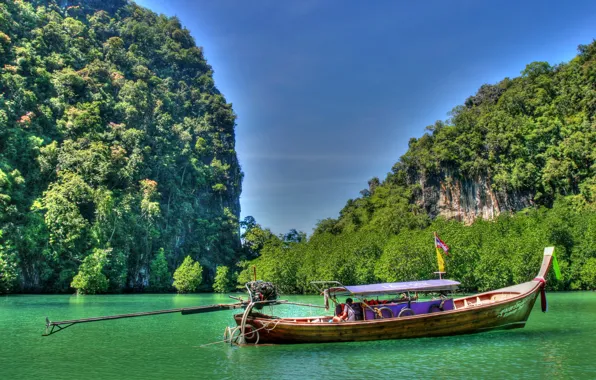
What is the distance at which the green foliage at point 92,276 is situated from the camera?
53781mm

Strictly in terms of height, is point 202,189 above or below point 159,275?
above

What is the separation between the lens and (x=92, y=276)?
5409 cm

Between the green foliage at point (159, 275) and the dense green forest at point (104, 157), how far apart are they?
0.19 metres

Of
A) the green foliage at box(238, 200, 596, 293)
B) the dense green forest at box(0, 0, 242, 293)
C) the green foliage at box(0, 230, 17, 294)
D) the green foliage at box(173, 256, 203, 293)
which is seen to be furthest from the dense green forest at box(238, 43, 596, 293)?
the green foliage at box(0, 230, 17, 294)

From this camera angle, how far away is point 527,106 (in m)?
62.4

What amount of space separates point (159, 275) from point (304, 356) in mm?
53376

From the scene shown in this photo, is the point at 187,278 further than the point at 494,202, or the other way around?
the point at 187,278

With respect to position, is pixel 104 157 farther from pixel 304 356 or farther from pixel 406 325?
pixel 406 325

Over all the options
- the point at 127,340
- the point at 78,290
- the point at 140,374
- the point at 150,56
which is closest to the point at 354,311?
the point at 140,374

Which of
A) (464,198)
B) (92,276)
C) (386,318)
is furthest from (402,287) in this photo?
(464,198)

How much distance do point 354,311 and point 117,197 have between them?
172 ft

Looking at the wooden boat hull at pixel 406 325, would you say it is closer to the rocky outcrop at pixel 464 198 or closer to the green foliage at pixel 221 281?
the rocky outcrop at pixel 464 198

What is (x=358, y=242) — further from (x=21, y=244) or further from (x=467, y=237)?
(x=21, y=244)

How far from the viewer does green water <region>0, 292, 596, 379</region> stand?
12664mm
